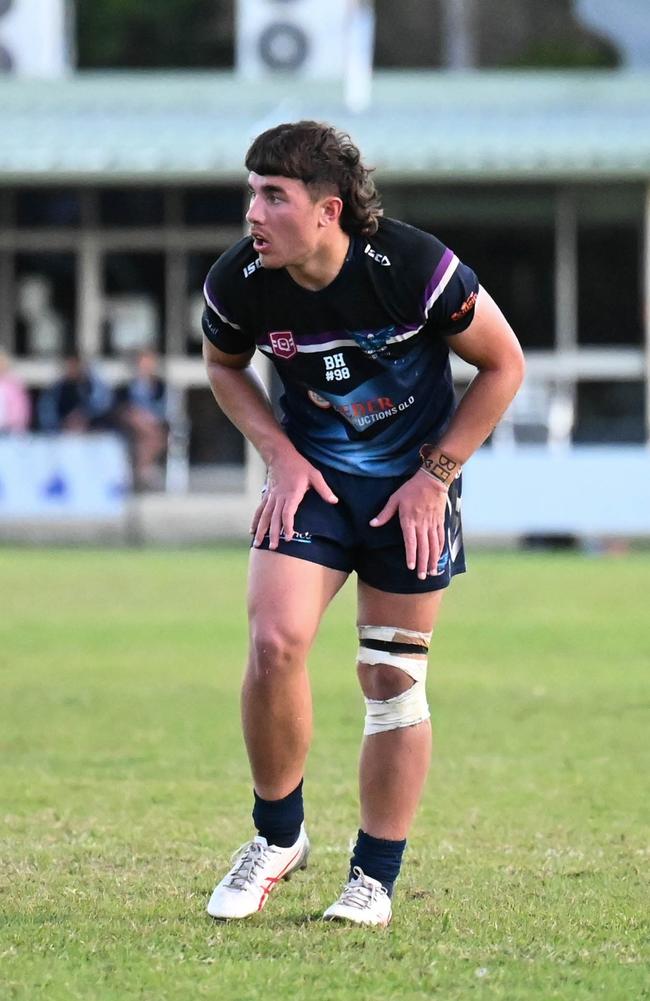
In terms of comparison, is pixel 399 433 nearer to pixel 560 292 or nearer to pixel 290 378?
pixel 290 378

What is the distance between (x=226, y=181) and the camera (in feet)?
84.0

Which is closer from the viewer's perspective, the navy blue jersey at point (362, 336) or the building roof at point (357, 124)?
the navy blue jersey at point (362, 336)

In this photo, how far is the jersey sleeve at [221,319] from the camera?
530 cm

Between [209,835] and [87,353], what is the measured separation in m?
20.1

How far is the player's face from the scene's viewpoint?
5.05m

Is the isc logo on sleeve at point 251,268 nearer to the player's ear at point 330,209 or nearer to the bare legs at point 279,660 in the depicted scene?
the player's ear at point 330,209

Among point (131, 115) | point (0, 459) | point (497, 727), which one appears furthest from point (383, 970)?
point (131, 115)

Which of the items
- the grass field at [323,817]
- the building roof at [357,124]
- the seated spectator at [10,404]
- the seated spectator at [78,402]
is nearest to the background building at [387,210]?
the building roof at [357,124]

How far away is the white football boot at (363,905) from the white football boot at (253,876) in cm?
19

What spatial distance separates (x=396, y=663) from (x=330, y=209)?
1.23 metres

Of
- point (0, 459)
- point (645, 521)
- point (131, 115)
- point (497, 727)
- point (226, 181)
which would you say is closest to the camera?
point (497, 727)

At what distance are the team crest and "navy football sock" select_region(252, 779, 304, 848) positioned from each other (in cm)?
118

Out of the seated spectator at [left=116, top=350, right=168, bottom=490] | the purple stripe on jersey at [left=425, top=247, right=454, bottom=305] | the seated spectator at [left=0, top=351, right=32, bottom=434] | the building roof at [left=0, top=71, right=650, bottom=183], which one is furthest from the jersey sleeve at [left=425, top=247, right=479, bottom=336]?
the building roof at [left=0, top=71, right=650, bottom=183]

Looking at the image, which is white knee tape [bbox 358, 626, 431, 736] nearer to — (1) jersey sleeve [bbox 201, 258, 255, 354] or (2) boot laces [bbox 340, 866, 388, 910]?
(2) boot laces [bbox 340, 866, 388, 910]
